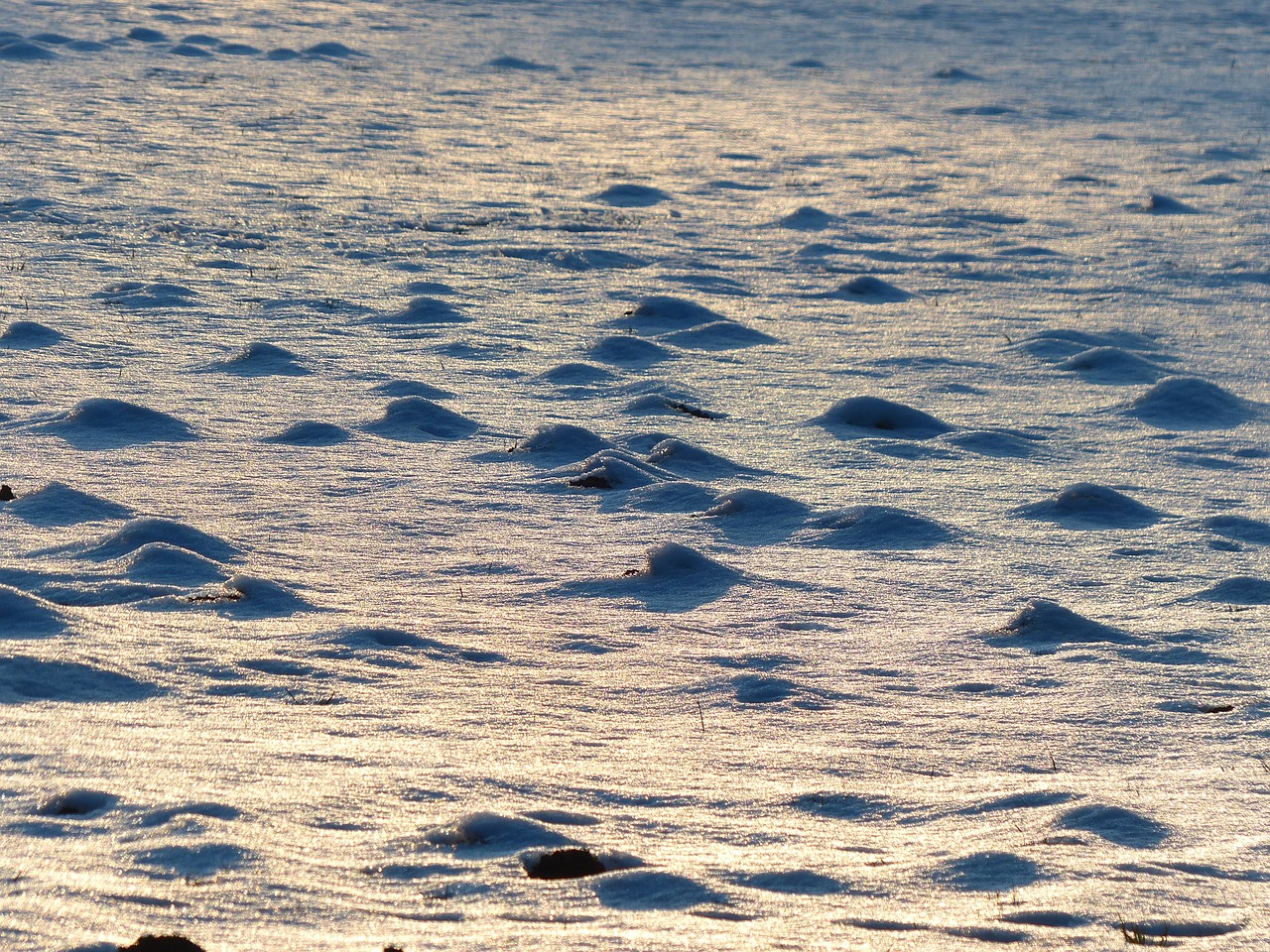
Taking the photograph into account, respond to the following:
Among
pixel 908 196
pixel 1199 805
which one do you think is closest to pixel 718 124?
pixel 908 196

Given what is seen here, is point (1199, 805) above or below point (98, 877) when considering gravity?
below

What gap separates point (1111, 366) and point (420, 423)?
3.43 m

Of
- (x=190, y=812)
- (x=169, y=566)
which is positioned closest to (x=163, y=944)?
(x=190, y=812)

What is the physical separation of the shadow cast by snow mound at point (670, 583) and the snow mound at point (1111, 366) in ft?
10.3

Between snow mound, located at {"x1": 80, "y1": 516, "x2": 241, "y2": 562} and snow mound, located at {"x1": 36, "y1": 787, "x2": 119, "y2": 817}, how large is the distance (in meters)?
1.65

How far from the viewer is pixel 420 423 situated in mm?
6234

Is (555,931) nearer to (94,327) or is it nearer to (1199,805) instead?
(1199,805)


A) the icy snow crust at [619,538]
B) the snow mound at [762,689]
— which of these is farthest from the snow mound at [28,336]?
the snow mound at [762,689]

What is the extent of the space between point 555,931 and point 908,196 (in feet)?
29.5

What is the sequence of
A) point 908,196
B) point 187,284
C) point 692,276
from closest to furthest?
point 187,284
point 692,276
point 908,196

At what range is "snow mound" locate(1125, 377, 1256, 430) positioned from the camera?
6.76m

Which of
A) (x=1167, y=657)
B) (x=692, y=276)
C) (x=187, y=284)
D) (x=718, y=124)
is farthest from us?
(x=718, y=124)

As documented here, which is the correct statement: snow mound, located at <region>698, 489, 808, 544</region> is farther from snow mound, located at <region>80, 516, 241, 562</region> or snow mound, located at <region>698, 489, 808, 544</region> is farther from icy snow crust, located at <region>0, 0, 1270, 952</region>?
snow mound, located at <region>80, 516, 241, 562</region>

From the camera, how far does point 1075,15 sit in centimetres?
1997
